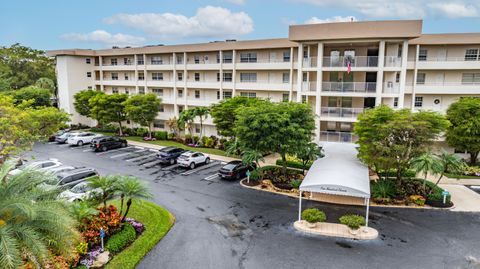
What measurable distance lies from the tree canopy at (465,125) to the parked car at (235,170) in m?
17.7

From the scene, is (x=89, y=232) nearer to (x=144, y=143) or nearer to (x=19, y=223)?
(x=19, y=223)

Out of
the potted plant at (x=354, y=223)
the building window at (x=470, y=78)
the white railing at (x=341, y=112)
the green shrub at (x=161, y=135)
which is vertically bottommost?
the potted plant at (x=354, y=223)

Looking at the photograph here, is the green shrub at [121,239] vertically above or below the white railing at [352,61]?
below

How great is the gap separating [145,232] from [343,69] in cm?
2232

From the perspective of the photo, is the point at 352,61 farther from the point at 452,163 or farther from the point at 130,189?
the point at 130,189

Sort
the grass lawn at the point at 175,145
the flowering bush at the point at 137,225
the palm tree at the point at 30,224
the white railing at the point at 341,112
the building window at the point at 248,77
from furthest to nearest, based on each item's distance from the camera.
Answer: the building window at the point at 248,77
the grass lawn at the point at 175,145
the white railing at the point at 341,112
the flowering bush at the point at 137,225
the palm tree at the point at 30,224

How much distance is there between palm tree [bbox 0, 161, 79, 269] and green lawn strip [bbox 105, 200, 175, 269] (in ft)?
10.7

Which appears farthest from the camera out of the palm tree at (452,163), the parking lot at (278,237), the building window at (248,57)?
the building window at (248,57)

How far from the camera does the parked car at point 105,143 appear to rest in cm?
3759

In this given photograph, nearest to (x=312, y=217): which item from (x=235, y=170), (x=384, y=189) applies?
(x=384, y=189)

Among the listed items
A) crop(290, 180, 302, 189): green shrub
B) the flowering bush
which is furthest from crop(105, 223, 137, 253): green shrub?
crop(290, 180, 302, 189): green shrub

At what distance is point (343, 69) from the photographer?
30.8m

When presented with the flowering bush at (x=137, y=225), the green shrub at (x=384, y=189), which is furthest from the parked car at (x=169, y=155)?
the green shrub at (x=384, y=189)

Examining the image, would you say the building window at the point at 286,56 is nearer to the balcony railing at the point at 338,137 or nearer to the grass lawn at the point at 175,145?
the balcony railing at the point at 338,137
